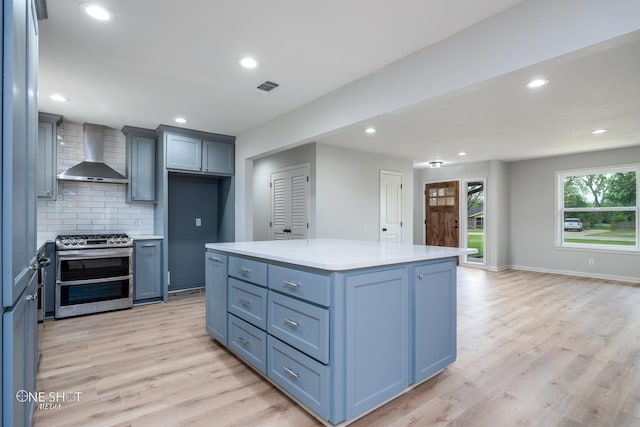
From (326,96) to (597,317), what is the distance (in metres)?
3.98

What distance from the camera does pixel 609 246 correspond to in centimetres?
602

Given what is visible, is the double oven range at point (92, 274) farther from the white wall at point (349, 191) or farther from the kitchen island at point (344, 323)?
the white wall at point (349, 191)

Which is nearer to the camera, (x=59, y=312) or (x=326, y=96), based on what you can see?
→ (x=326, y=96)

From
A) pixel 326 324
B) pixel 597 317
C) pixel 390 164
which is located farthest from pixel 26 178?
pixel 390 164

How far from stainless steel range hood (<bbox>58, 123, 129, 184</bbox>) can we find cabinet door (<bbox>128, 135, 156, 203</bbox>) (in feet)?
0.51

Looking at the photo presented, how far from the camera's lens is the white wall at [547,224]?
5.83m

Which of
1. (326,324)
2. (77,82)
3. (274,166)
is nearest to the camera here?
(326,324)

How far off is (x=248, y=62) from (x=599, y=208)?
6.92 meters

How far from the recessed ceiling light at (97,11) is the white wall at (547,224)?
7.56 m

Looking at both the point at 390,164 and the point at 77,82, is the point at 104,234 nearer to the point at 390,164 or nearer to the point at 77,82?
the point at 77,82

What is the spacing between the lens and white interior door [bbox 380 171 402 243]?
6273 millimetres

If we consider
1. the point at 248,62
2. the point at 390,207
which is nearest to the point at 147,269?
the point at 248,62

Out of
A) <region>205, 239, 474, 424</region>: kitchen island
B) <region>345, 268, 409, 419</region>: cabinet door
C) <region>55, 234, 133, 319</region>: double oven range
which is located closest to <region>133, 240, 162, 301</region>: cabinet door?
<region>55, 234, 133, 319</region>: double oven range

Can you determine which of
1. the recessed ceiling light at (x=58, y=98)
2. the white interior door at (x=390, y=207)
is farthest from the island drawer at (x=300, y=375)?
the white interior door at (x=390, y=207)
